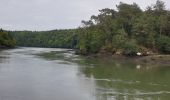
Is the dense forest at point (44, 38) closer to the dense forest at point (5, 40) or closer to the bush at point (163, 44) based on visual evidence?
the dense forest at point (5, 40)

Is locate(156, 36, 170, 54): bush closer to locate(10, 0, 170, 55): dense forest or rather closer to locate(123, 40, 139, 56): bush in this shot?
locate(10, 0, 170, 55): dense forest

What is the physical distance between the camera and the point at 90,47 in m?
79.0

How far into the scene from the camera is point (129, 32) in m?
76.1

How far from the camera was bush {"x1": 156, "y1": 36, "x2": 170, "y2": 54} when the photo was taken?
66.3 metres

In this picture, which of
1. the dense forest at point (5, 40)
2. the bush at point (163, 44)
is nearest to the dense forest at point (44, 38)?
the dense forest at point (5, 40)

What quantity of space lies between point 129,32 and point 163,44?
36.0ft

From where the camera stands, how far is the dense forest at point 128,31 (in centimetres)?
6756

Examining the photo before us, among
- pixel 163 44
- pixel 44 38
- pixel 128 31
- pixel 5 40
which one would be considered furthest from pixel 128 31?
pixel 44 38

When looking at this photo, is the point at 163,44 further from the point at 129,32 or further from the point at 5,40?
the point at 5,40

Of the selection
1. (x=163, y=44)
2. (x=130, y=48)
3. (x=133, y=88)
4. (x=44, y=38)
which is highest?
(x=44, y=38)

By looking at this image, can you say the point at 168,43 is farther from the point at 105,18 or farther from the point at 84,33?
the point at 84,33

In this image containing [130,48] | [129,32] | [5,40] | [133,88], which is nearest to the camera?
[133,88]

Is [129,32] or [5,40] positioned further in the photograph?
[5,40]

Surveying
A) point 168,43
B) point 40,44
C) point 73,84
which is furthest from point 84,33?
point 40,44
